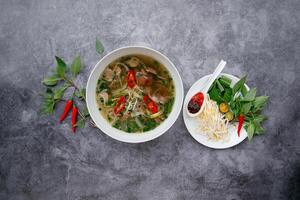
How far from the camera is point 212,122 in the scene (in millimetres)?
2068

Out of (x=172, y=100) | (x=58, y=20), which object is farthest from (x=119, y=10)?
(x=172, y=100)

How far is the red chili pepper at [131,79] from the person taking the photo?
6.43 ft

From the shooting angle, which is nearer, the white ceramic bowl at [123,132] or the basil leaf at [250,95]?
the white ceramic bowl at [123,132]

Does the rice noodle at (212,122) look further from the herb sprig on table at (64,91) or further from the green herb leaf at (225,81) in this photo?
the herb sprig on table at (64,91)

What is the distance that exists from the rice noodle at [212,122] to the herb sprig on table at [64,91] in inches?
29.5

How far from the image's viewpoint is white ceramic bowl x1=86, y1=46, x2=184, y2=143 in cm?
188

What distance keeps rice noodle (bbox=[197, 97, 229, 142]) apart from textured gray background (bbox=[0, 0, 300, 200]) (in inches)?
6.0

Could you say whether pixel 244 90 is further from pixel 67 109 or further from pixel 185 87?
pixel 67 109

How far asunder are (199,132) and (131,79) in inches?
22.9

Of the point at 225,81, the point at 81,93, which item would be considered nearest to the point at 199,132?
the point at 225,81

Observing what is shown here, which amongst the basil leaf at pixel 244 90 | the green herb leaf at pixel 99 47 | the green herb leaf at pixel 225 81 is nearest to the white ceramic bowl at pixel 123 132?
the green herb leaf at pixel 99 47

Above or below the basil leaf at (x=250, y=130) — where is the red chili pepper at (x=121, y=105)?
below

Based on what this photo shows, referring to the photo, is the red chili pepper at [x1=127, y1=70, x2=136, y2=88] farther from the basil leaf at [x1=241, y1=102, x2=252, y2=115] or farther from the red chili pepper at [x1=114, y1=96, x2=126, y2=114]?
the basil leaf at [x1=241, y1=102, x2=252, y2=115]

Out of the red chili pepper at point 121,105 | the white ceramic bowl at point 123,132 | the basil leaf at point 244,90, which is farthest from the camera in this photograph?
the basil leaf at point 244,90
